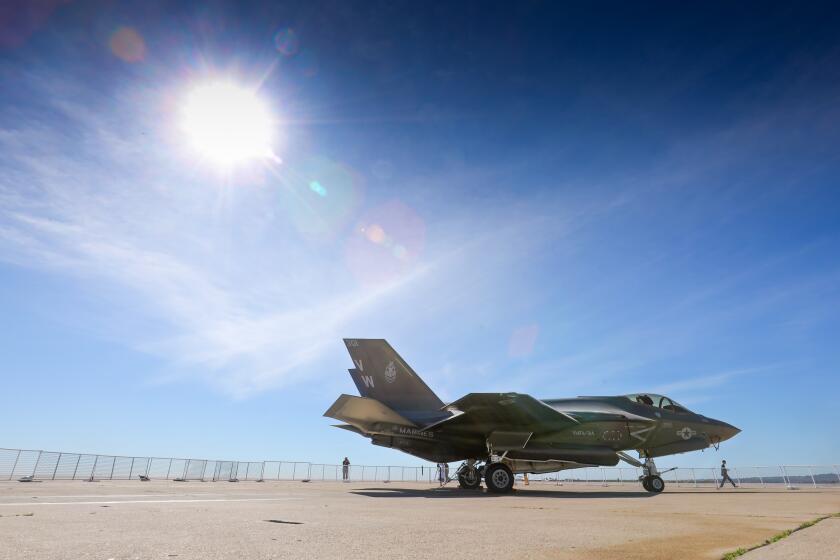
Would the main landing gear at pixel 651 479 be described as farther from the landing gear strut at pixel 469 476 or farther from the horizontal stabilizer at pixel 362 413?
the horizontal stabilizer at pixel 362 413

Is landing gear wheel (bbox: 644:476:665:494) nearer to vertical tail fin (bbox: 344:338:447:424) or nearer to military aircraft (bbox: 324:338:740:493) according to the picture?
military aircraft (bbox: 324:338:740:493)

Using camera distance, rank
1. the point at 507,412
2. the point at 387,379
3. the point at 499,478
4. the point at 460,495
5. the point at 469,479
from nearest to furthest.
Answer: the point at 460,495 → the point at 499,478 → the point at 507,412 → the point at 469,479 → the point at 387,379

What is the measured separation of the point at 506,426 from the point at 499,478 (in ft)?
6.96

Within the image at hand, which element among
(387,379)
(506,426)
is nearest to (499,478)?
(506,426)

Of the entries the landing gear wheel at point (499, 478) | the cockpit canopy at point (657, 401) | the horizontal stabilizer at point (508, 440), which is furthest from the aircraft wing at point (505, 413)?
the cockpit canopy at point (657, 401)

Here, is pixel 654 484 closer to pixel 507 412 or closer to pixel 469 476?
pixel 507 412

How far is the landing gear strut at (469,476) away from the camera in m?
18.8

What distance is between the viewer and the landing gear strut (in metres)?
18.8

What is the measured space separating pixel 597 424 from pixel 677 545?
14489mm

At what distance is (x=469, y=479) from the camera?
19.0 meters

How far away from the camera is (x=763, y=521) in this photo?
6555 millimetres

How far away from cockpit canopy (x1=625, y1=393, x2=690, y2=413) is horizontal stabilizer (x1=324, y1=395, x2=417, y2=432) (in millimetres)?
9428

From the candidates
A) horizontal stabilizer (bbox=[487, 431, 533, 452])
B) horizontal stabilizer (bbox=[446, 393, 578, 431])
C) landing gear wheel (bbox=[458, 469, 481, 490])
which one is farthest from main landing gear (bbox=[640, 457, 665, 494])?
landing gear wheel (bbox=[458, 469, 481, 490])

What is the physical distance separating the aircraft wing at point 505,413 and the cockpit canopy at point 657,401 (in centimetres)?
378
